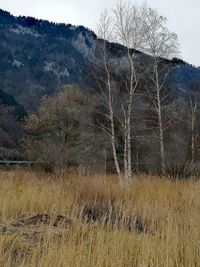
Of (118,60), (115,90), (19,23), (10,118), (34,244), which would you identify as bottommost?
(10,118)

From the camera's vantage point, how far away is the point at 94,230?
17.5ft

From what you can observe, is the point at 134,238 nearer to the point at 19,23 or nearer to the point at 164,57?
the point at 164,57

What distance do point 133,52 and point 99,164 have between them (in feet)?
22.7

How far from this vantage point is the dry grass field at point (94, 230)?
411cm

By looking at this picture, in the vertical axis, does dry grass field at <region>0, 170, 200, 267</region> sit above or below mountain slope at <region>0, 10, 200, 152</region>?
below

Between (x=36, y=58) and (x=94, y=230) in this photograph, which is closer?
(x=94, y=230)

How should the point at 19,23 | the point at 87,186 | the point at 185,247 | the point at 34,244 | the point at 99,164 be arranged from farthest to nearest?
1. the point at 19,23
2. the point at 99,164
3. the point at 87,186
4. the point at 34,244
5. the point at 185,247

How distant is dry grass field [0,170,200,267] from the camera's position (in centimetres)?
411

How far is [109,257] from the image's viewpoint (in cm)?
411

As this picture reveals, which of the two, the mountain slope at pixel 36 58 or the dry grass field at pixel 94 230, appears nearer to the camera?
the dry grass field at pixel 94 230

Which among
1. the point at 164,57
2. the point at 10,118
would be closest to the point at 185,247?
the point at 164,57

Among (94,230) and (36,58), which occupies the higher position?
(36,58)

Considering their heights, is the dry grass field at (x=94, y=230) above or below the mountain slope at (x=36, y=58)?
below

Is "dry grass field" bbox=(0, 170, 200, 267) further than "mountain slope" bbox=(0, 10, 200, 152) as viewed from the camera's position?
No
